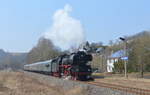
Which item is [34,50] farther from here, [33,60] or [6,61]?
[6,61]

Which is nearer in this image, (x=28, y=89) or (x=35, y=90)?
(x=35, y=90)

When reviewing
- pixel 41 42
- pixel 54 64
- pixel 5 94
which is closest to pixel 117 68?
pixel 54 64

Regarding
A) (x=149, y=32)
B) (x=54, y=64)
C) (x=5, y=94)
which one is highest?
(x=149, y=32)

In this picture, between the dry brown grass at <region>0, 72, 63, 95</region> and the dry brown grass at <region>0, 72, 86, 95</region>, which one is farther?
the dry brown grass at <region>0, 72, 63, 95</region>

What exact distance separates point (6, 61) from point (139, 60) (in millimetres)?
138202

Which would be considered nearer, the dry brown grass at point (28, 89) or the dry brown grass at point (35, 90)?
the dry brown grass at point (35, 90)

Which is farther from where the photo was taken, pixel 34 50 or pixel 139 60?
pixel 34 50

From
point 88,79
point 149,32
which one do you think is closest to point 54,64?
point 88,79

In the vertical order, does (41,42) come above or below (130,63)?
above

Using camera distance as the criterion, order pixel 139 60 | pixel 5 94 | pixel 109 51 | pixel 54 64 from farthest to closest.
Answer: pixel 109 51 < pixel 139 60 < pixel 54 64 < pixel 5 94

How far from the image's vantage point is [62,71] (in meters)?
46.6

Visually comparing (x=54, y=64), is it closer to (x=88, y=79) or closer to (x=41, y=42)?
(x=88, y=79)

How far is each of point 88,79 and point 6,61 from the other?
159 metres

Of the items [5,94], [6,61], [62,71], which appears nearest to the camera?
[5,94]
